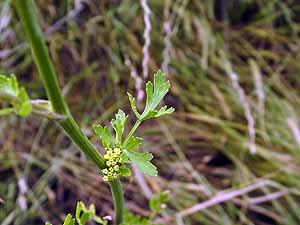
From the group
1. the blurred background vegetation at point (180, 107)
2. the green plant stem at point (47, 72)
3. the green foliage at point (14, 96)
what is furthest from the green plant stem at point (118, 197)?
the blurred background vegetation at point (180, 107)

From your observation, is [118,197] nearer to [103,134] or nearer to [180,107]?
[103,134]

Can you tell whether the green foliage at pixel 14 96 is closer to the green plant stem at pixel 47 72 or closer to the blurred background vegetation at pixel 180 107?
the green plant stem at pixel 47 72

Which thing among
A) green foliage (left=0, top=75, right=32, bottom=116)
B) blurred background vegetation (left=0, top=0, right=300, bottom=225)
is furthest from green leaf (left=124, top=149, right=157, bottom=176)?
blurred background vegetation (left=0, top=0, right=300, bottom=225)

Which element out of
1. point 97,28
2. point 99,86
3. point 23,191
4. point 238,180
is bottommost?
point 238,180

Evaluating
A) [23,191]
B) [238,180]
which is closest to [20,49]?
[23,191]

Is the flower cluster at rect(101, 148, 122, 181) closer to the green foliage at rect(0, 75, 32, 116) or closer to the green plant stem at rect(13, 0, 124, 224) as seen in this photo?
the green plant stem at rect(13, 0, 124, 224)

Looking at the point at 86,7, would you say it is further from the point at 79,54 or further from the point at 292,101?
the point at 292,101
